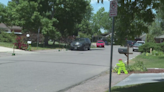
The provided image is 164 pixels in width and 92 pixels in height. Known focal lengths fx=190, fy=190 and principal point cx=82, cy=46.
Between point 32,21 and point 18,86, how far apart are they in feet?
65.5

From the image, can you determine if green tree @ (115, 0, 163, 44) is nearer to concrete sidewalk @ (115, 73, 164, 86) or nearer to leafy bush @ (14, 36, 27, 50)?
concrete sidewalk @ (115, 73, 164, 86)

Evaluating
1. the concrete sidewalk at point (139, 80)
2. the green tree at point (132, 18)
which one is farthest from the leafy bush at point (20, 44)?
the green tree at point (132, 18)

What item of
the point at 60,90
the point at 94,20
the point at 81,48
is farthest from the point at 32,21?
the point at 94,20

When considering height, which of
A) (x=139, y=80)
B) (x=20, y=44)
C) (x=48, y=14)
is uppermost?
(x=48, y=14)

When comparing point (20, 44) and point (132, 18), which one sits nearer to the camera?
point (132, 18)

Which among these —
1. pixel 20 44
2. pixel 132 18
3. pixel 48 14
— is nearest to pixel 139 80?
pixel 132 18

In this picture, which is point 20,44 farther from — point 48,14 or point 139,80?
point 139,80

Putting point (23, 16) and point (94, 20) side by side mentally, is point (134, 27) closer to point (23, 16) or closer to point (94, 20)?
point (23, 16)

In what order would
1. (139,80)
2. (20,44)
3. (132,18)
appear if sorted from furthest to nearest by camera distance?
1. (20,44)
2. (139,80)
3. (132,18)

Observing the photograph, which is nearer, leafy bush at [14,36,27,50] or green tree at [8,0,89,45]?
leafy bush at [14,36,27,50]

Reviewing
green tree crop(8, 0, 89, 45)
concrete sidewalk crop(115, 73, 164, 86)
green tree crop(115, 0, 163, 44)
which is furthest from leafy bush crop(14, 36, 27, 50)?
green tree crop(115, 0, 163, 44)

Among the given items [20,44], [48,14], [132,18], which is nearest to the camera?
[132,18]

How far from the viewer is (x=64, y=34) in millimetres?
33406

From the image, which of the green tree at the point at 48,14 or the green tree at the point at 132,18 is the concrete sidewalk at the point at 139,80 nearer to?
the green tree at the point at 132,18
